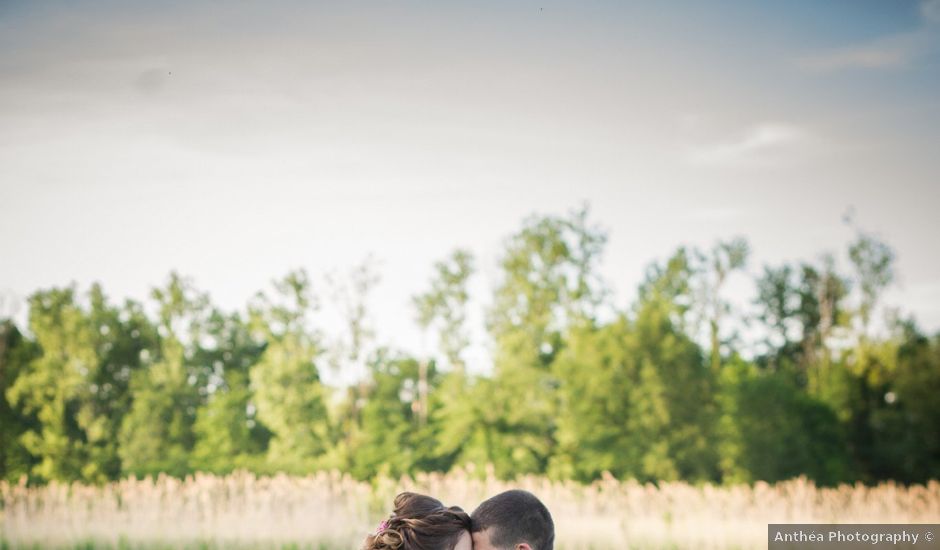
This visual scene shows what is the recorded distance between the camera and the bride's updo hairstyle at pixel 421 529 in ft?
11.7

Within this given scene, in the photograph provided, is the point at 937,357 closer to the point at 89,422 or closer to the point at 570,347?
the point at 570,347

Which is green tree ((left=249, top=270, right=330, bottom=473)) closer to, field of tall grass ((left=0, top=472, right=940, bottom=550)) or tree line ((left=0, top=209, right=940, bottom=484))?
tree line ((left=0, top=209, right=940, bottom=484))

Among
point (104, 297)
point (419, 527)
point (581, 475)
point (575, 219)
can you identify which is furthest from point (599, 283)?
point (419, 527)

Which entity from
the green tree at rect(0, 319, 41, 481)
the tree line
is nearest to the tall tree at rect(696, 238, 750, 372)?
the tree line

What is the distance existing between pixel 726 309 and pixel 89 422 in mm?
18417

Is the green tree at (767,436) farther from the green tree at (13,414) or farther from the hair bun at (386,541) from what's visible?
the hair bun at (386,541)

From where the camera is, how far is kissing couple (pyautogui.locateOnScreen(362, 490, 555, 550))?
347cm

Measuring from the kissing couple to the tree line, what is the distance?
1704 cm

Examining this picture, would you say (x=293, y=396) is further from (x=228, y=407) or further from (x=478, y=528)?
(x=478, y=528)

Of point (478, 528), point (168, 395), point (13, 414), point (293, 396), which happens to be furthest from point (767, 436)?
point (478, 528)

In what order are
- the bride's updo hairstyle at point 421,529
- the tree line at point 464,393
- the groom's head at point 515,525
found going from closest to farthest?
the groom's head at point 515,525
the bride's updo hairstyle at point 421,529
the tree line at point 464,393

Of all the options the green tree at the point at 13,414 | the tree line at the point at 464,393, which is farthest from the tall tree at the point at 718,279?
the green tree at the point at 13,414

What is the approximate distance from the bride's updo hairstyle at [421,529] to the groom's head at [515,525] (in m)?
0.11

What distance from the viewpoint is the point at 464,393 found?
21.6 meters
